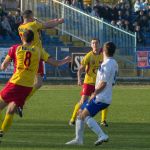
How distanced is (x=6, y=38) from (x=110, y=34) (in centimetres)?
514

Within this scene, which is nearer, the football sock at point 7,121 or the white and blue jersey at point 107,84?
the white and blue jersey at point 107,84

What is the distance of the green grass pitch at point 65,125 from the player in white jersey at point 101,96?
0.78 feet

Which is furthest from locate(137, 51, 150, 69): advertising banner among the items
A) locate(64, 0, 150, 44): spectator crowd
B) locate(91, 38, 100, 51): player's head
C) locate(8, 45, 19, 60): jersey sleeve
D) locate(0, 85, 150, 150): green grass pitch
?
locate(8, 45, 19, 60): jersey sleeve

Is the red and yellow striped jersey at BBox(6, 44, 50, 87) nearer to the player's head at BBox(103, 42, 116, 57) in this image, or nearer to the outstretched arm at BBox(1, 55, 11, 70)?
the outstretched arm at BBox(1, 55, 11, 70)

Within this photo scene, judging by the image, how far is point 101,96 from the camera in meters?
13.8

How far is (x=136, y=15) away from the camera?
4262cm

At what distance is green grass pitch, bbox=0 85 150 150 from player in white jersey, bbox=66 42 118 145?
237mm

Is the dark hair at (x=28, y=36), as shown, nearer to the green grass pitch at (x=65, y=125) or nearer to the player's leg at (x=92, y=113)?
the player's leg at (x=92, y=113)

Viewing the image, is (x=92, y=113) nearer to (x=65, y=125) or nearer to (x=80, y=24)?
(x=65, y=125)

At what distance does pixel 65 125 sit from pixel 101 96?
3975mm

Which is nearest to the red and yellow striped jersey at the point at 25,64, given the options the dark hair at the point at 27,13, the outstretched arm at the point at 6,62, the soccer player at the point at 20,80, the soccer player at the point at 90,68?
the soccer player at the point at 20,80

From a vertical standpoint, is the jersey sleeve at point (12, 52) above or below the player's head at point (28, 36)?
below

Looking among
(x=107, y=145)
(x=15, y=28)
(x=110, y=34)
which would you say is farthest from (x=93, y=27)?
(x=107, y=145)

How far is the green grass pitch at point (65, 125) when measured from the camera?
13891 mm
